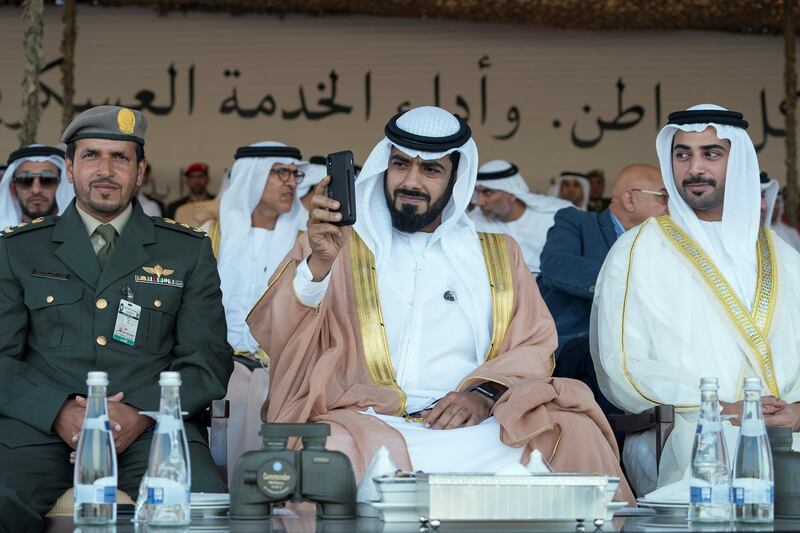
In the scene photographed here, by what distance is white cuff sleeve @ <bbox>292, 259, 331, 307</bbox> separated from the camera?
13.9 ft

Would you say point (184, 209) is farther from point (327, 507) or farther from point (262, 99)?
point (327, 507)

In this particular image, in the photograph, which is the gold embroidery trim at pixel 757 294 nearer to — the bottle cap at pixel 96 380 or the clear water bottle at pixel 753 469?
the clear water bottle at pixel 753 469

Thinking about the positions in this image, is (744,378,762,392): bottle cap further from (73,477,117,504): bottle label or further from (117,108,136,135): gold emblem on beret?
(117,108,136,135): gold emblem on beret

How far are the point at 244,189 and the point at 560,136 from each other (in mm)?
5578

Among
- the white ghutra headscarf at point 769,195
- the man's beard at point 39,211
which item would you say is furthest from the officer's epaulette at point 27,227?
the white ghutra headscarf at point 769,195

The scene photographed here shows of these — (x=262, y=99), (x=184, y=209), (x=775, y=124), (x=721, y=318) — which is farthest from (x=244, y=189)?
(x=775, y=124)

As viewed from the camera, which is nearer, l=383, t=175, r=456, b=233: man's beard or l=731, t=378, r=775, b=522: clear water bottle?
l=731, t=378, r=775, b=522: clear water bottle

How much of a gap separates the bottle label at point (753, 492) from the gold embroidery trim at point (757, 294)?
1746 millimetres

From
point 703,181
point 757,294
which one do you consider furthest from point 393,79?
point 757,294

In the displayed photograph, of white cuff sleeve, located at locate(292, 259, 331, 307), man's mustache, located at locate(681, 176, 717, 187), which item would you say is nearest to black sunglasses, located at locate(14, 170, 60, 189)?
white cuff sleeve, located at locate(292, 259, 331, 307)

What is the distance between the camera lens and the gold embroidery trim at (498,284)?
4.61 m

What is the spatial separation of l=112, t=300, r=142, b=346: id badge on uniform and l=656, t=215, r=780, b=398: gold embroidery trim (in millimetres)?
1944

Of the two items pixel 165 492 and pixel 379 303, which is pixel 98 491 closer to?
pixel 165 492

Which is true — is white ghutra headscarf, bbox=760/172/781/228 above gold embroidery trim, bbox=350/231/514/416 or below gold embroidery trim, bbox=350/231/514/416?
above
